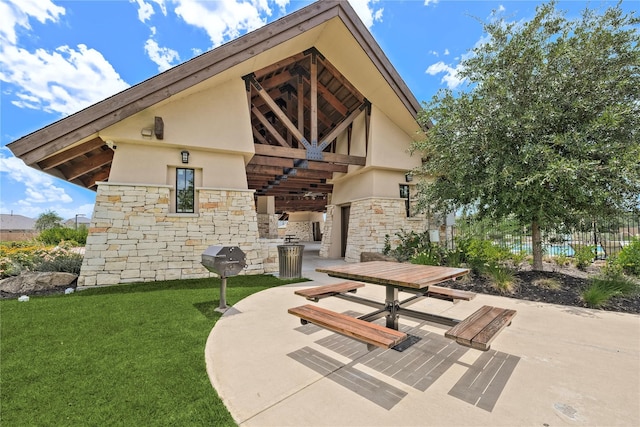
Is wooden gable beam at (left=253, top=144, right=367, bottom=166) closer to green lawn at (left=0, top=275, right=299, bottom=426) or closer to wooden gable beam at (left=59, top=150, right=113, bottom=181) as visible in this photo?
wooden gable beam at (left=59, top=150, right=113, bottom=181)

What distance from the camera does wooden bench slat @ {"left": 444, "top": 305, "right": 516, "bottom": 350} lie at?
Result: 2212mm

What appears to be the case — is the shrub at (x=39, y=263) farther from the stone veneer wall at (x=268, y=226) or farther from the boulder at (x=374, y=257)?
the stone veneer wall at (x=268, y=226)

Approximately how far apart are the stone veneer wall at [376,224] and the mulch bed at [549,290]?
372cm

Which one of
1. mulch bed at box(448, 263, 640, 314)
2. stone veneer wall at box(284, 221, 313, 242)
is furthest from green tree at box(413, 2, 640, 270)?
stone veneer wall at box(284, 221, 313, 242)

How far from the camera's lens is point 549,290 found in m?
5.35

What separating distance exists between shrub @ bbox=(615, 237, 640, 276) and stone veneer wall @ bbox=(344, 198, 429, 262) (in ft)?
17.4

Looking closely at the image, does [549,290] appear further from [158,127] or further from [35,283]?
[35,283]

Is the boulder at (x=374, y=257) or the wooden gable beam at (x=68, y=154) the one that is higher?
the wooden gable beam at (x=68, y=154)

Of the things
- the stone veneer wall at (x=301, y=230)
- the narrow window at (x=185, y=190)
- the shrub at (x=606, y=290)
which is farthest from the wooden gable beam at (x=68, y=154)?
the stone veneer wall at (x=301, y=230)

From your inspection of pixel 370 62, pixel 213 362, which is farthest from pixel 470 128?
pixel 213 362

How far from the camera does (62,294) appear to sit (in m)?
Result: 5.62

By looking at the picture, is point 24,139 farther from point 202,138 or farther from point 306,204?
point 306,204

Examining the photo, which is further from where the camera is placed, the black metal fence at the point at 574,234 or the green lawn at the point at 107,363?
the black metal fence at the point at 574,234

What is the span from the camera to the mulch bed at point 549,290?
468 centimetres
